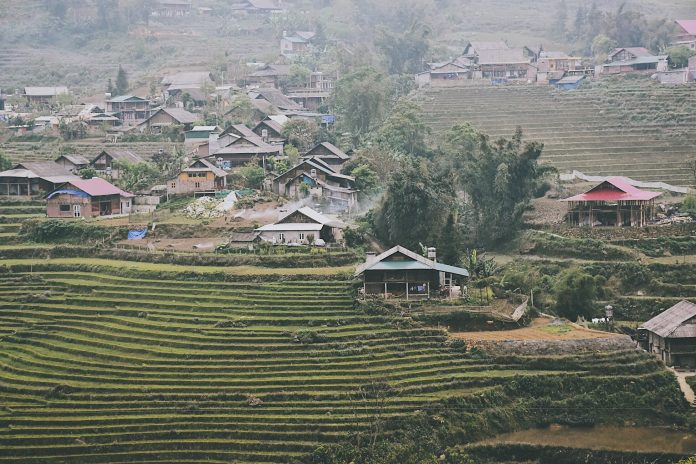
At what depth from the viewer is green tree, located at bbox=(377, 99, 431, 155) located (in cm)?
5434

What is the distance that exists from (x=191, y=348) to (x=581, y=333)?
1126 centimetres

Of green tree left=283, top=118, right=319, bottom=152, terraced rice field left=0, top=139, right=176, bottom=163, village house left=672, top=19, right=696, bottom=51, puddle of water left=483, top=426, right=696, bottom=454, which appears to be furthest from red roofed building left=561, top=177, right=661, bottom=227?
village house left=672, top=19, right=696, bottom=51

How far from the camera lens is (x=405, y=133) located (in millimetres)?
54531

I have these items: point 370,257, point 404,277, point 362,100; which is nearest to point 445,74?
point 362,100

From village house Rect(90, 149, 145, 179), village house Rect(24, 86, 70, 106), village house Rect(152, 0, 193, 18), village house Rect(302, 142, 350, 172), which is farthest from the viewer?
village house Rect(152, 0, 193, 18)

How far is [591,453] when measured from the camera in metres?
29.4

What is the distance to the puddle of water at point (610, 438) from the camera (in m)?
29.8

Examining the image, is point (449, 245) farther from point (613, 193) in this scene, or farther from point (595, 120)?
point (595, 120)

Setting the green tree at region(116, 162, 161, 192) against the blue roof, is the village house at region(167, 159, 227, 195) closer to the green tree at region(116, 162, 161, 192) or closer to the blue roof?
the green tree at region(116, 162, 161, 192)

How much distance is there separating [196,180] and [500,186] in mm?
12359

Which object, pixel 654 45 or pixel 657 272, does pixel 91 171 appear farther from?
pixel 654 45

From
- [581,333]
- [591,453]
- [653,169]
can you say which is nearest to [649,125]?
[653,169]

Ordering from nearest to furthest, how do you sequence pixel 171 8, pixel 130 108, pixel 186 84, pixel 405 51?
pixel 130 108 → pixel 186 84 → pixel 405 51 → pixel 171 8

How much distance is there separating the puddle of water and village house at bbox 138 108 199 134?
105 ft
